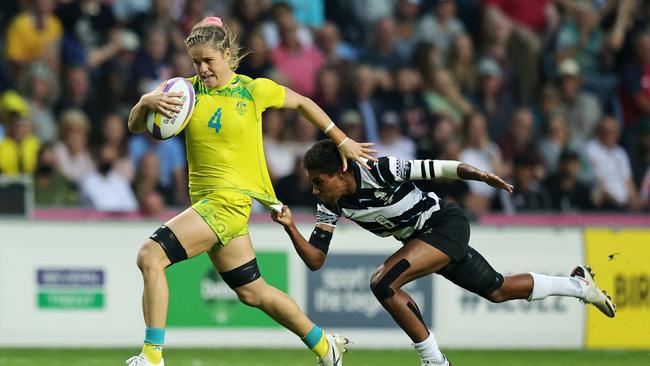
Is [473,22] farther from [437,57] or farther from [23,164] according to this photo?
[23,164]

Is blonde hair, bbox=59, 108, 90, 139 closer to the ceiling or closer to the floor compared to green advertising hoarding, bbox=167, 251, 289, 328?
closer to the ceiling

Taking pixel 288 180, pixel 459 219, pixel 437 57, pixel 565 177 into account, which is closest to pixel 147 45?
Answer: pixel 288 180

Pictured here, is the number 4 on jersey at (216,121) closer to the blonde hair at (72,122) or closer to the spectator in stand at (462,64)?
the blonde hair at (72,122)

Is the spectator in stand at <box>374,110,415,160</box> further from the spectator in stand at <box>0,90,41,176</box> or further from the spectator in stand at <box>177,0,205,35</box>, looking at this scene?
the spectator in stand at <box>0,90,41,176</box>

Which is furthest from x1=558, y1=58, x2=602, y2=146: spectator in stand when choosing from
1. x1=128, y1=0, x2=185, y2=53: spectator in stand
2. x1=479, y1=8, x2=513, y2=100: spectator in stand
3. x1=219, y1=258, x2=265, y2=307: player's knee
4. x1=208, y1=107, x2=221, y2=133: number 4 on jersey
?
x1=208, y1=107, x2=221, y2=133: number 4 on jersey

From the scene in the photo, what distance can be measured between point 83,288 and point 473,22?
6891mm

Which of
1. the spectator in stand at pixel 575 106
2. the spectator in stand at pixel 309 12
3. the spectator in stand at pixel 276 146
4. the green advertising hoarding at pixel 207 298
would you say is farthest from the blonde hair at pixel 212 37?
the spectator in stand at pixel 575 106

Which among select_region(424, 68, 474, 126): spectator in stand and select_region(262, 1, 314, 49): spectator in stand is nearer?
select_region(262, 1, 314, 49): spectator in stand

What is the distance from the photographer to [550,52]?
17.0 meters

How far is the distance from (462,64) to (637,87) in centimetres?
218

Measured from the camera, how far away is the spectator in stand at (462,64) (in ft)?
53.1

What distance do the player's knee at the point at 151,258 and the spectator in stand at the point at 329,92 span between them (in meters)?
Answer: 6.69

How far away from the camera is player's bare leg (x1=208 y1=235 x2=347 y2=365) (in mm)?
8781

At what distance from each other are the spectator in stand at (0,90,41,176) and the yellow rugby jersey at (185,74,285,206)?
17.1ft
